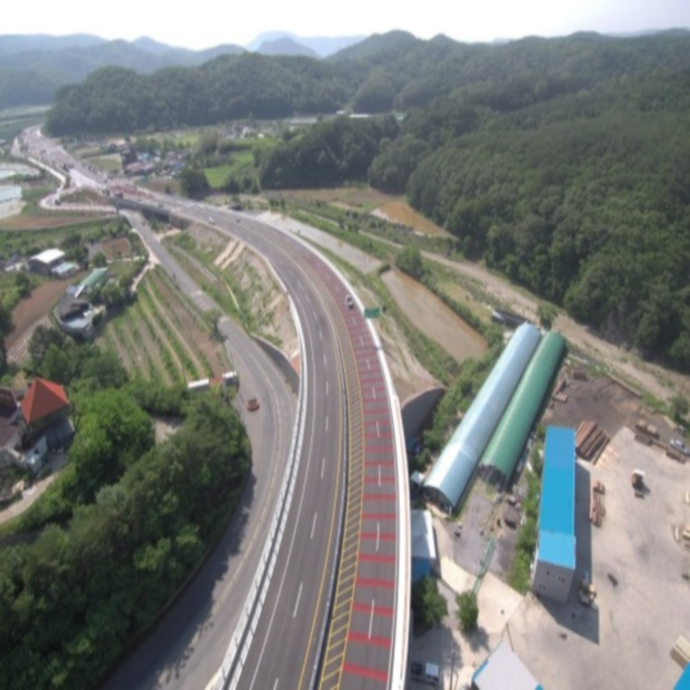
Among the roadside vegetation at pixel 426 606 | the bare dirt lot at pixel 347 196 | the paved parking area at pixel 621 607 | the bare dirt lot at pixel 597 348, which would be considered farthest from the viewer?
the bare dirt lot at pixel 347 196

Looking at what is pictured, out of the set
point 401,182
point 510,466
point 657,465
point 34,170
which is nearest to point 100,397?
point 510,466

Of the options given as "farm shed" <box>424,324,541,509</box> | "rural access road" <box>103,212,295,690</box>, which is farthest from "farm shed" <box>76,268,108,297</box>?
"farm shed" <box>424,324,541,509</box>

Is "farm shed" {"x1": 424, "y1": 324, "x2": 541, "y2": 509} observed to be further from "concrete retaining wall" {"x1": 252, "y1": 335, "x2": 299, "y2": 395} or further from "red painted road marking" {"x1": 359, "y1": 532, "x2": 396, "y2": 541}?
"concrete retaining wall" {"x1": 252, "y1": 335, "x2": 299, "y2": 395}

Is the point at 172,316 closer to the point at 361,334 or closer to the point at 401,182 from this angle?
the point at 361,334

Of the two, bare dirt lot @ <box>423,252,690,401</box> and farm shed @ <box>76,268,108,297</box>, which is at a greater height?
farm shed @ <box>76,268,108,297</box>

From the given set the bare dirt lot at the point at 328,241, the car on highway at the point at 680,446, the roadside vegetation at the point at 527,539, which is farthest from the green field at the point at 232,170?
the car on highway at the point at 680,446

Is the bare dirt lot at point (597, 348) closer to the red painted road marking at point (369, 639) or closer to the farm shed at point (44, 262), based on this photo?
the red painted road marking at point (369, 639)
